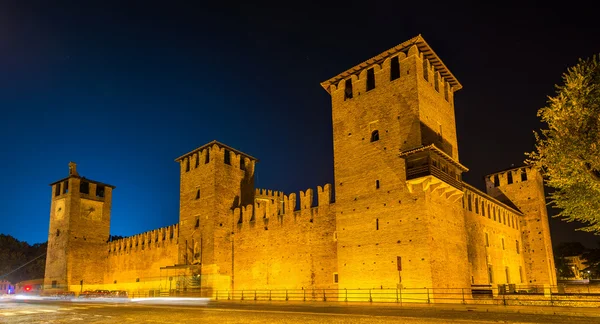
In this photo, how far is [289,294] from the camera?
1022 inches

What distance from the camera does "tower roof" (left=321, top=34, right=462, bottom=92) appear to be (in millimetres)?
22938

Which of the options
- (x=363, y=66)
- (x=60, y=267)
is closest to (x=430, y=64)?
(x=363, y=66)

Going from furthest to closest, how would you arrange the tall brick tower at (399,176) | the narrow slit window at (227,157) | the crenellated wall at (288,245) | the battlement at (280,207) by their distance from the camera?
1. the narrow slit window at (227,157)
2. the battlement at (280,207)
3. the crenellated wall at (288,245)
4. the tall brick tower at (399,176)

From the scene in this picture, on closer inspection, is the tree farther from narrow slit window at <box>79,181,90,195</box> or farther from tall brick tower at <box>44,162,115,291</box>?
narrow slit window at <box>79,181,90,195</box>

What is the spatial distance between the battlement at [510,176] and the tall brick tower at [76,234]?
36098 millimetres

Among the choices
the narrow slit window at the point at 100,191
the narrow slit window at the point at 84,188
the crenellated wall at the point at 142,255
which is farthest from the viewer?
the narrow slit window at the point at 100,191

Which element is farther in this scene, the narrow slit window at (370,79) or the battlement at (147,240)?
the battlement at (147,240)

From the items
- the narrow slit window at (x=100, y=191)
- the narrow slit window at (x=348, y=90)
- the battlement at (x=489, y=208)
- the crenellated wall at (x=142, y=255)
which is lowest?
the crenellated wall at (x=142, y=255)

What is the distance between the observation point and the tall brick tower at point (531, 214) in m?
35.1

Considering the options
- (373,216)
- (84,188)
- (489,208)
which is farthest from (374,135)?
(84,188)

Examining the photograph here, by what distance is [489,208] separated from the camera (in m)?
30.9

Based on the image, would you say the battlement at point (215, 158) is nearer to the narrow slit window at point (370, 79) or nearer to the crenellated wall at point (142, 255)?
the crenellated wall at point (142, 255)

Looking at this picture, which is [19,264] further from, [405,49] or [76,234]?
[405,49]

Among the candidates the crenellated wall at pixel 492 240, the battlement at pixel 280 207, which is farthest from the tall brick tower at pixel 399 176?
the crenellated wall at pixel 492 240
